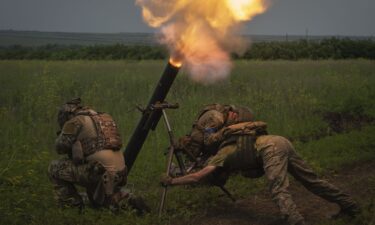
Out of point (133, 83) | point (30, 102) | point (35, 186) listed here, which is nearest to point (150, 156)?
point (35, 186)

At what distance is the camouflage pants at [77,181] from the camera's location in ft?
23.7

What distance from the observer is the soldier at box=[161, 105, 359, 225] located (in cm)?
662

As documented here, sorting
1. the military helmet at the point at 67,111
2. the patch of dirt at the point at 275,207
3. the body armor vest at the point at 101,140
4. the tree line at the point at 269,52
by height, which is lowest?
the patch of dirt at the point at 275,207

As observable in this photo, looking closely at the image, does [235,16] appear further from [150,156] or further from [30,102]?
[30,102]

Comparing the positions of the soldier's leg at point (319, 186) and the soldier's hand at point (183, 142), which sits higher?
the soldier's hand at point (183, 142)

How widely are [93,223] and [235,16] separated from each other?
342cm

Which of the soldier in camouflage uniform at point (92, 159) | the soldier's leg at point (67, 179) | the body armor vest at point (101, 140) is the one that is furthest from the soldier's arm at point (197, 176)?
the soldier's leg at point (67, 179)

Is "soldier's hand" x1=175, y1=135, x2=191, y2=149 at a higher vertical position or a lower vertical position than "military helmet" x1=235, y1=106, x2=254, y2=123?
lower

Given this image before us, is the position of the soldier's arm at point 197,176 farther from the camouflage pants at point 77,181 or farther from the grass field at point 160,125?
the camouflage pants at point 77,181

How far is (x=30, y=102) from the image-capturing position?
14516 mm

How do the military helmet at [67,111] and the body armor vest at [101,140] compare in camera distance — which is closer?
the body armor vest at [101,140]

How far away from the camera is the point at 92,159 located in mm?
7270

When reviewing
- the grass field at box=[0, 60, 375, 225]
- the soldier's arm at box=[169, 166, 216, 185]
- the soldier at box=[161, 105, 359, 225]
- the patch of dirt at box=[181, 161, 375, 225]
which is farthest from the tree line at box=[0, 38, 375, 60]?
the soldier's arm at box=[169, 166, 216, 185]

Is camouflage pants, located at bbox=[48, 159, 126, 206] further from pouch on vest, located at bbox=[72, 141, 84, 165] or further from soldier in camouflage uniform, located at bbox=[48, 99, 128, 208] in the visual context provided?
pouch on vest, located at bbox=[72, 141, 84, 165]
